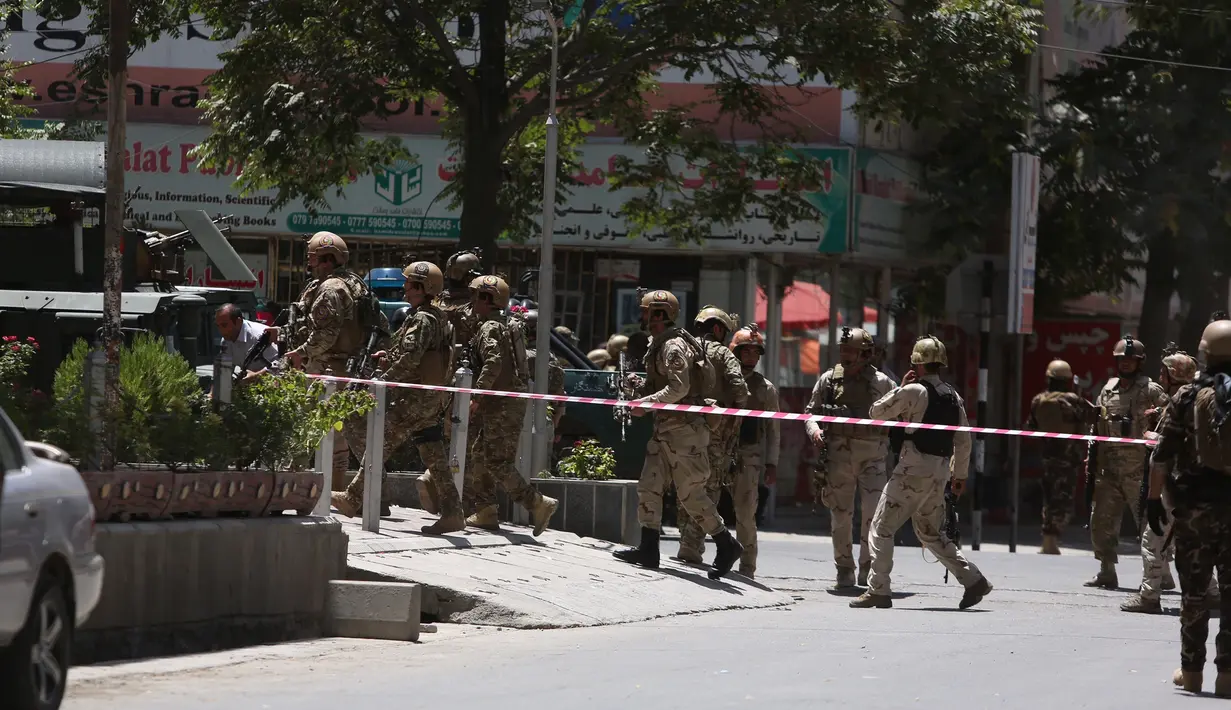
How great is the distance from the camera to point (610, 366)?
20.4m

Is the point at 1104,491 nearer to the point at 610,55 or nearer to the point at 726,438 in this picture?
the point at 726,438

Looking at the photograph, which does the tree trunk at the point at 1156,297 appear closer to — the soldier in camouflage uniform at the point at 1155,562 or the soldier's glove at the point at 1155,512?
the soldier in camouflage uniform at the point at 1155,562

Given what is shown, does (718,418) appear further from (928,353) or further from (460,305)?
(460,305)

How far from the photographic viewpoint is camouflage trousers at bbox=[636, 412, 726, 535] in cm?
1294

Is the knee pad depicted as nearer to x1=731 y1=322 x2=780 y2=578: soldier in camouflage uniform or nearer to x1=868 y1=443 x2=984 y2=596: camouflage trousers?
x1=731 y1=322 x2=780 y2=578: soldier in camouflage uniform

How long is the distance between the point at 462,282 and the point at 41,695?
24.3 ft

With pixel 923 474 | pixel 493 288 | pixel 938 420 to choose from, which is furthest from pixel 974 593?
pixel 493 288

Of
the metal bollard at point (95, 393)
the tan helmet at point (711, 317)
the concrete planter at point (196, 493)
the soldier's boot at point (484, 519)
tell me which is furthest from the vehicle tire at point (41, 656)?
the tan helmet at point (711, 317)

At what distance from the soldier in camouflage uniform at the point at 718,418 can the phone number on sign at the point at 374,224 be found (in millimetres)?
11309

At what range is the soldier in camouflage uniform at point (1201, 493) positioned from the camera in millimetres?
8766

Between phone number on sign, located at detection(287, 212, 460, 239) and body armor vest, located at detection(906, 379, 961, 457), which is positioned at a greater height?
phone number on sign, located at detection(287, 212, 460, 239)

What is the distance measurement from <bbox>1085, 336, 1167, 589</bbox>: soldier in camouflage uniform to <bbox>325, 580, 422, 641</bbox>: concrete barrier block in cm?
716

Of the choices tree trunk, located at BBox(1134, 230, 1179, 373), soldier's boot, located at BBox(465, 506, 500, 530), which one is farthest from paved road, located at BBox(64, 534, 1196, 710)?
tree trunk, located at BBox(1134, 230, 1179, 373)

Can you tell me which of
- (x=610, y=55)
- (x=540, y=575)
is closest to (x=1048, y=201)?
(x=610, y=55)
